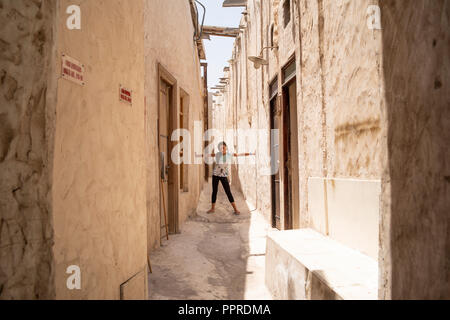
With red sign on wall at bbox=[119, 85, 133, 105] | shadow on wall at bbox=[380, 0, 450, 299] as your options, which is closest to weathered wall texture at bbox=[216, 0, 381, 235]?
shadow on wall at bbox=[380, 0, 450, 299]

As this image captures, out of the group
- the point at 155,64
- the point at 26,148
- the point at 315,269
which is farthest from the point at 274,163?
the point at 26,148

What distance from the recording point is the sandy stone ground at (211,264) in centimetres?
304

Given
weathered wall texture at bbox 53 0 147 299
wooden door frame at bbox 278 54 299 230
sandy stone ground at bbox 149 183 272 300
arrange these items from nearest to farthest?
weathered wall texture at bbox 53 0 147 299
sandy stone ground at bbox 149 183 272 300
wooden door frame at bbox 278 54 299 230

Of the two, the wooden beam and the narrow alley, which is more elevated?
the wooden beam

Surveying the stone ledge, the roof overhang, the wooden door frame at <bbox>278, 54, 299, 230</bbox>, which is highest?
the roof overhang

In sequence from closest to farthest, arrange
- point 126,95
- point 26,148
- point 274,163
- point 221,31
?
point 26,148, point 126,95, point 274,163, point 221,31

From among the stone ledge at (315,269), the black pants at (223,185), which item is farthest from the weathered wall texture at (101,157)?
the black pants at (223,185)

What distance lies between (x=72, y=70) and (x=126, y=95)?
2.16 feet

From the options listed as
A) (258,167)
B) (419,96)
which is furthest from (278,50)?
(419,96)

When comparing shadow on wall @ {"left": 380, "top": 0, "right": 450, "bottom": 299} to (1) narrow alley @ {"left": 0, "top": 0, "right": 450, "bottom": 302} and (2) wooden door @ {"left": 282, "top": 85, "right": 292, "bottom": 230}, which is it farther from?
(2) wooden door @ {"left": 282, "top": 85, "right": 292, "bottom": 230}

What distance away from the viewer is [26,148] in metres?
0.99

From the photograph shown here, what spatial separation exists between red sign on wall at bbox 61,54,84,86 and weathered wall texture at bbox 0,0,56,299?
459 millimetres

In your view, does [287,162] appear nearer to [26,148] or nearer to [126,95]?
[126,95]

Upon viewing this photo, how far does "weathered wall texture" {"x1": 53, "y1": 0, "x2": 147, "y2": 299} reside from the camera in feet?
5.03
